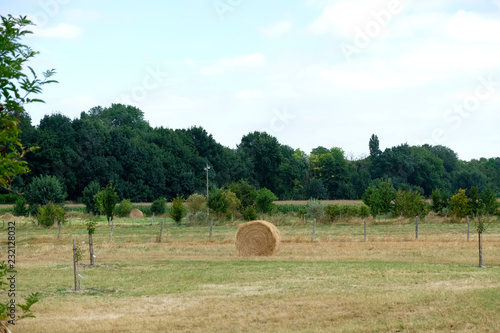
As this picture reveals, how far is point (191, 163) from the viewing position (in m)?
94.9

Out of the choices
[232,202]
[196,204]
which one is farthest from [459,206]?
[196,204]

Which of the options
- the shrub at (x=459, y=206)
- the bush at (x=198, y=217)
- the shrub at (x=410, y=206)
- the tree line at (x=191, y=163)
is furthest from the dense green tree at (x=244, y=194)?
the shrub at (x=459, y=206)

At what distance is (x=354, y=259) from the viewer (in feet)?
76.6

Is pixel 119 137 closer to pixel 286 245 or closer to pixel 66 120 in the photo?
pixel 66 120

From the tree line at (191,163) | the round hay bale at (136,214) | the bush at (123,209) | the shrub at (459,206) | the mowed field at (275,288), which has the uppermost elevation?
the tree line at (191,163)

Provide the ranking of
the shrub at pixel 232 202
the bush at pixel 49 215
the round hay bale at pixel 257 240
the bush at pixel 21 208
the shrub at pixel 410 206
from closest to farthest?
the round hay bale at pixel 257 240, the bush at pixel 49 215, the shrub at pixel 410 206, the shrub at pixel 232 202, the bush at pixel 21 208

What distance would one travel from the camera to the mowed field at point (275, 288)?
38.7ft

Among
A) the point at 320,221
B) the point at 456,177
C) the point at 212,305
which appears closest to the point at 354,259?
the point at 212,305

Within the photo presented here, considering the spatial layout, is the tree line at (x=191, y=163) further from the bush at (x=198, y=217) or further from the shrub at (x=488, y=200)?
the shrub at (x=488, y=200)

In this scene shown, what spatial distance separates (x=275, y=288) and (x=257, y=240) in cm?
1046

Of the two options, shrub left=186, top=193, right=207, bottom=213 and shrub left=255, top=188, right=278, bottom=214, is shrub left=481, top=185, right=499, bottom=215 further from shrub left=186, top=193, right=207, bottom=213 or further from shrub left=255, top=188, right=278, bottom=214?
shrub left=186, top=193, right=207, bottom=213

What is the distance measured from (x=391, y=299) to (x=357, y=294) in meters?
1.15

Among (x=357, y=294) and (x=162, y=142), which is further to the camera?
(x=162, y=142)

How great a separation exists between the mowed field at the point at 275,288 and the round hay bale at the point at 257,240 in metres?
0.60
